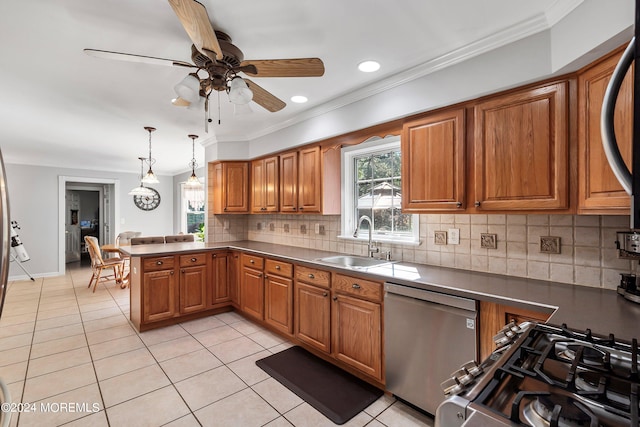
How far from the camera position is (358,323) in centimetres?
233

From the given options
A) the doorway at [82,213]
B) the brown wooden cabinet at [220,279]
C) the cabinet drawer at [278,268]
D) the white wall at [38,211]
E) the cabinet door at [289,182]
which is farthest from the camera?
the doorway at [82,213]

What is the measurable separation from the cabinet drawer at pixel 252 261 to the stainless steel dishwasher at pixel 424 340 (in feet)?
5.70

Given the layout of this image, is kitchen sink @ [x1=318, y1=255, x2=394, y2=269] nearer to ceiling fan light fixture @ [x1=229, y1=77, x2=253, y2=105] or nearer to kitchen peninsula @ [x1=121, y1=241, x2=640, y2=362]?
kitchen peninsula @ [x1=121, y1=241, x2=640, y2=362]

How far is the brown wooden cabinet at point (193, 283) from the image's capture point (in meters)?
3.60

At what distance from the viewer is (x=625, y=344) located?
1006 mm

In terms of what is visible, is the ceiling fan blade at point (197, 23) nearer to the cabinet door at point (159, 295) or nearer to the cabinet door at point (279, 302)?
the cabinet door at point (279, 302)

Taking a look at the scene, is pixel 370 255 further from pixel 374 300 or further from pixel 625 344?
pixel 625 344

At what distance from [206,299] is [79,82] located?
103 inches

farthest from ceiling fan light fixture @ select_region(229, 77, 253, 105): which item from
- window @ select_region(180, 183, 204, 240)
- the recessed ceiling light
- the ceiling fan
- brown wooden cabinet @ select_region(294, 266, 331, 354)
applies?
window @ select_region(180, 183, 204, 240)

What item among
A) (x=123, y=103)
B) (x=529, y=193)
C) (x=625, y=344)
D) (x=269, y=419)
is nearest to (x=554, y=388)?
(x=625, y=344)

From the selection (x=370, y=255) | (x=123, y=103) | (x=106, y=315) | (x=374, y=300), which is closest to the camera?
(x=374, y=300)

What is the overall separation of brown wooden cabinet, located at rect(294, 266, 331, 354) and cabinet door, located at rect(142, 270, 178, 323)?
1.61 meters

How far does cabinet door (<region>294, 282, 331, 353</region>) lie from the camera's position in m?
2.60

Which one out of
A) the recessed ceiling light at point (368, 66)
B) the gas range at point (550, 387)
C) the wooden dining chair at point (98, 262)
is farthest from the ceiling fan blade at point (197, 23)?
the wooden dining chair at point (98, 262)
